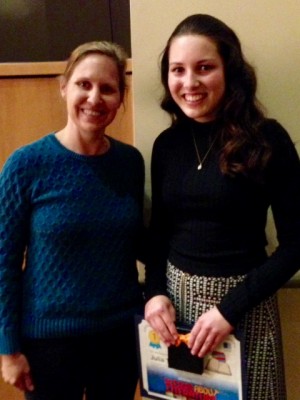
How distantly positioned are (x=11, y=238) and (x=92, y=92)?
0.39 meters

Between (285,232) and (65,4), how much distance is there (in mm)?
1027

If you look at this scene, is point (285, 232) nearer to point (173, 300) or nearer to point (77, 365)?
point (173, 300)

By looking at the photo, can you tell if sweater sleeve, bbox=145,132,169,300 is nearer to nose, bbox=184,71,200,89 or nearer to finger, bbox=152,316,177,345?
finger, bbox=152,316,177,345

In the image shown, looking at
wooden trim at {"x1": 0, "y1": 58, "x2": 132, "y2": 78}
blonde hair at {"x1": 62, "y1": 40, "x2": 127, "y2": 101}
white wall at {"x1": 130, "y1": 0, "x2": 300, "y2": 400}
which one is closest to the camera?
blonde hair at {"x1": 62, "y1": 40, "x2": 127, "y2": 101}

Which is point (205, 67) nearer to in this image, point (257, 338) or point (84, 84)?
point (84, 84)

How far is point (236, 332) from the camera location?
1.04m

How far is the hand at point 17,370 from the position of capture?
1.11 metres

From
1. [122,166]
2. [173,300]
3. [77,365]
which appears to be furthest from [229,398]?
[122,166]

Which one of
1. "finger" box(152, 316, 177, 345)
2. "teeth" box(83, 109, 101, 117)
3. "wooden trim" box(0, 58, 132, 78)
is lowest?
"finger" box(152, 316, 177, 345)

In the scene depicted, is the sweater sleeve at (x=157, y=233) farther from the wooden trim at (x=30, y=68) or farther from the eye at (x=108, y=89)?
the wooden trim at (x=30, y=68)

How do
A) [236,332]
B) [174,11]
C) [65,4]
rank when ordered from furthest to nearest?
[65,4]
[174,11]
[236,332]

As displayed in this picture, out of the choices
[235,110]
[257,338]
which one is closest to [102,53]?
[235,110]

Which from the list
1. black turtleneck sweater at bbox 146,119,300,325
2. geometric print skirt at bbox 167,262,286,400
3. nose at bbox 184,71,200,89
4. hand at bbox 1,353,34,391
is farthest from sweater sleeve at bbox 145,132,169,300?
hand at bbox 1,353,34,391

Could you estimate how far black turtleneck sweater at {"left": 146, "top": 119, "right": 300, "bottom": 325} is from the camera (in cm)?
104
